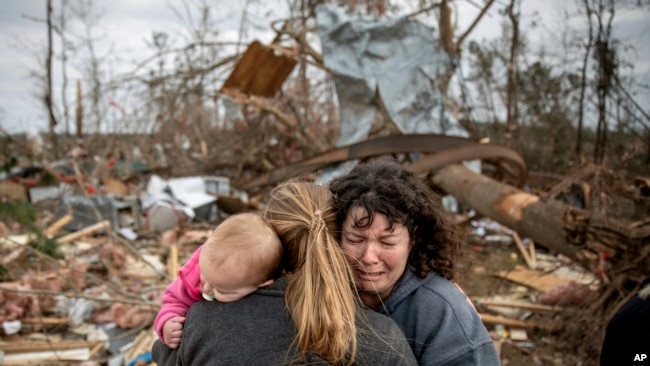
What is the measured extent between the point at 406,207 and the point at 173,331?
2.91ft

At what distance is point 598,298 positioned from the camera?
382 centimetres

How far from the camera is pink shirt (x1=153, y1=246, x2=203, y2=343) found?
1.65 metres

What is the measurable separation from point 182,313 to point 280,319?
1.61ft

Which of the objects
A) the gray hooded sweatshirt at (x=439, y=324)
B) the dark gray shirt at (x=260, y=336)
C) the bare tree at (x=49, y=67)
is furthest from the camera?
the bare tree at (x=49, y=67)

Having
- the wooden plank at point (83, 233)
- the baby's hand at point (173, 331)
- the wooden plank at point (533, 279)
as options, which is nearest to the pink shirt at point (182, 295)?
the baby's hand at point (173, 331)

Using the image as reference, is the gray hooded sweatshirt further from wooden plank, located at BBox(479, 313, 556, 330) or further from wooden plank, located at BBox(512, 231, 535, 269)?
wooden plank, located at BBox(512, 231, 535, 269)

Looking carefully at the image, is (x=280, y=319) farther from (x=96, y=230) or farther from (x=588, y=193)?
(x=96, y=230)

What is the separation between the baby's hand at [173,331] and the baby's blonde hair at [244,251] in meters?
0.32


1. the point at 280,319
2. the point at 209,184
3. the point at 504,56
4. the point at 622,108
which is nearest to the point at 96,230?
the point at 209,184

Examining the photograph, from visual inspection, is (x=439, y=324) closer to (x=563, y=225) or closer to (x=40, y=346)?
(x=563, y=225)

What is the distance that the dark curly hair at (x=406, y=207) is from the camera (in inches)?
66.1

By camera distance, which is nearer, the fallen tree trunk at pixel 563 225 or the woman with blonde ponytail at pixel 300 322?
the woman with blonde ponytail at pixel 300 322

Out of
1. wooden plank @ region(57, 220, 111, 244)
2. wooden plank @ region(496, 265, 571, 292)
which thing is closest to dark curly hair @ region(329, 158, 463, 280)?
wooden plank @ region(496, 265, 571, 292)

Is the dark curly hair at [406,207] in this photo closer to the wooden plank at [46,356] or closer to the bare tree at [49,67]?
the wooden plank at [46,356]
